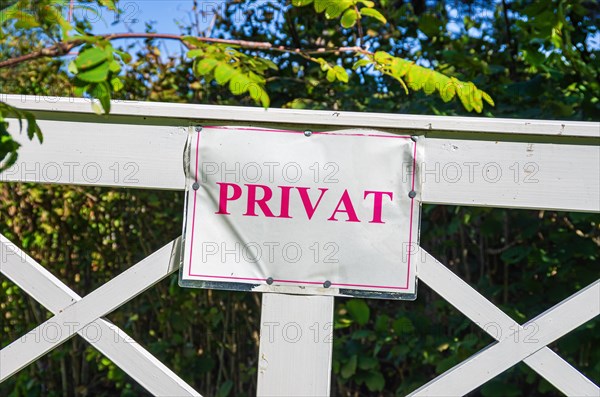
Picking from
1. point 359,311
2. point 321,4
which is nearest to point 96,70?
point 321,4

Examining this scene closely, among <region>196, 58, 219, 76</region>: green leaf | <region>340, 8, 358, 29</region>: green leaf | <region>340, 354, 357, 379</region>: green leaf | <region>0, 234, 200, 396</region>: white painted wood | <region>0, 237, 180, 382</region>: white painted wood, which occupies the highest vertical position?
<region>340, 8, 358, 29</region>: green leaf

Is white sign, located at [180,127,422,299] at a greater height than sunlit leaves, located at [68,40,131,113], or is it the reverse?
sunlit leaves, located at [68,40,131,113]

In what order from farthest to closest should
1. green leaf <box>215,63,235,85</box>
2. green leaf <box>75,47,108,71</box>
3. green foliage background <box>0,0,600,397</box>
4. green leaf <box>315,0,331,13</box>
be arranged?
green foliage background <box>0,0,600,397</box>, green leaf <box>315,0,331,13</box>, green leaf <box>215,63,235,85</box>, green leaf <box>75,47,108,71</box>

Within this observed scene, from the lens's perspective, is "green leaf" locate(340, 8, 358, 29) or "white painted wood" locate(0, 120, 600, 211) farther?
"green leaf" locate(340, 8, 358, 29)

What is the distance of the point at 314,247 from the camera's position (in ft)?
5.60

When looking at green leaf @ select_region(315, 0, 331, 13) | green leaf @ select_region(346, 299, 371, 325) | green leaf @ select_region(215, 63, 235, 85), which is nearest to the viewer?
green leaf @ select_region(215, 63, 235, 85)

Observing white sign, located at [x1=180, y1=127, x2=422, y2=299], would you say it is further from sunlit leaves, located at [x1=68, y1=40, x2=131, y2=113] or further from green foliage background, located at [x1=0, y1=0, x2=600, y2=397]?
green foliage background, located at [x1=0, y1=0, x2=600, y2=397]

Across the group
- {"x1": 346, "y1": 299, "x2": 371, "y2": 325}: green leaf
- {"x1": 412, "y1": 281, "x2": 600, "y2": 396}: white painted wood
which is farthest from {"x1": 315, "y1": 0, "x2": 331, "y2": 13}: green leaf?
{"x1": 346, "y1": 299, "x2": 371, "y2": 325}: green leaf

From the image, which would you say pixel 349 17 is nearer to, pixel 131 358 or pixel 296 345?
pixel 296 345

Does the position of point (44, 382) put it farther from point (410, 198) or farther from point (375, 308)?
point (410, 198)

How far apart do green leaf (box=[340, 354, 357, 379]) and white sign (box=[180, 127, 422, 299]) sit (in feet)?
5.36

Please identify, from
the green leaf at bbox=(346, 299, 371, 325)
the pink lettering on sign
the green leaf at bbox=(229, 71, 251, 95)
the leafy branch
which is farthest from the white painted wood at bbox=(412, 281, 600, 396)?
the green leaf at bbox=(346, 299, 371, 325)

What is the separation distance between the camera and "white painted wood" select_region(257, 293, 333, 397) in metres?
1.71

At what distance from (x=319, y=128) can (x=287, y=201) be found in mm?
188
